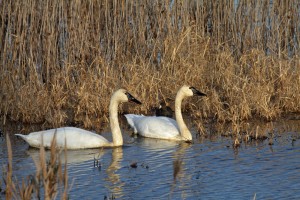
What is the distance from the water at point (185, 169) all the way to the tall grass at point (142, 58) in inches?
Answer: 44.9

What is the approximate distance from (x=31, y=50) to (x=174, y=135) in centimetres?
270

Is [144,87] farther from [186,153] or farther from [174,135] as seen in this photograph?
[186,153]

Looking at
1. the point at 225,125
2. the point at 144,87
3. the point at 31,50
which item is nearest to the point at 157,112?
the point at 144,87

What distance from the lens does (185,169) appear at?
856 cm

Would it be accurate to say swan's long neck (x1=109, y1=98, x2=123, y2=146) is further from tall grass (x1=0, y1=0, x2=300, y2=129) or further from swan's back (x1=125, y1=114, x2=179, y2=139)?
tall grass (x1=0, y1=0, x2=300, y2=129)

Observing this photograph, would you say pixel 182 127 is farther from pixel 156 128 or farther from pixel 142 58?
pixel 142 58

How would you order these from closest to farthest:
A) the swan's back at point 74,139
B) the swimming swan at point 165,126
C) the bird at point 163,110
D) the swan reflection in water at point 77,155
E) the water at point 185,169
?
the water at point 185,169 → the swan reflection in water at point 77,155 → the swan's back at point 74,139 → the swimming swan at point 165,126 → the bird at point 163,110

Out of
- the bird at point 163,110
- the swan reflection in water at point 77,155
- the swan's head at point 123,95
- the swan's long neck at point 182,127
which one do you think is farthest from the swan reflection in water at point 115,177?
the bird at point 163,110

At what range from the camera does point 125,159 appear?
30.7 ft

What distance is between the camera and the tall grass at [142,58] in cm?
1165

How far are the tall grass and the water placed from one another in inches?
44.9

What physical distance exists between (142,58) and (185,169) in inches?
165

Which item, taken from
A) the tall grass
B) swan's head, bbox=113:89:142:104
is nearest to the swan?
swan's head, bbox=113:89:142:104

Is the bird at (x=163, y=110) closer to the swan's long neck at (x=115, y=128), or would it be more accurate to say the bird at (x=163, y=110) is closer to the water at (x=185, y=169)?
the water at (x=185, y=169)
